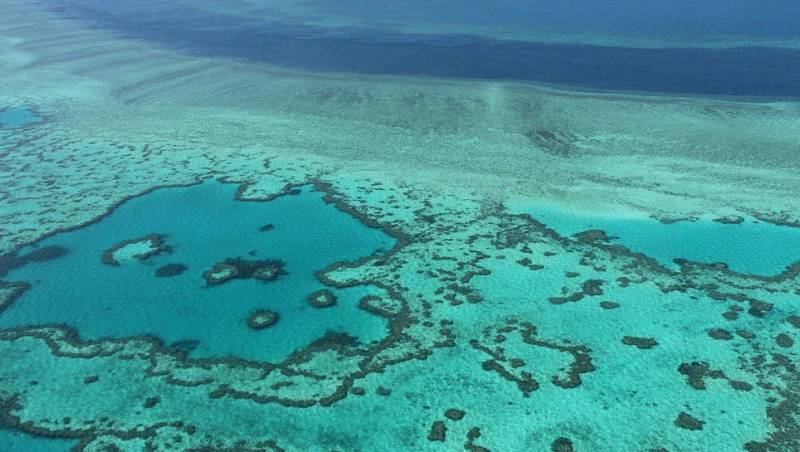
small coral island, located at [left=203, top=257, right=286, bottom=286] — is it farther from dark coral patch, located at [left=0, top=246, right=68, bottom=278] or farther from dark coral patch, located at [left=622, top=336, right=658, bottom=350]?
dark coral patch, located at [left=622, top=336, right=658, bottom=350]

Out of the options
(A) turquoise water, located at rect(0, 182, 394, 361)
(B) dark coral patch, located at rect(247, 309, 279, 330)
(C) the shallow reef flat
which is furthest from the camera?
(B) dark coral patch, located at rect(247, 309, 279, 330)

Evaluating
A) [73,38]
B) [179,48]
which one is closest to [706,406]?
[179,48]

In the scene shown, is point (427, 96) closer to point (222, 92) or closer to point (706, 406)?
point (222, 92)

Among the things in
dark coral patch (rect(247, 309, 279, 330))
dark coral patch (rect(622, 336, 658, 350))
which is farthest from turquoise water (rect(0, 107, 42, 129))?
dark coral patch (rect(622, 336, 658, 350))

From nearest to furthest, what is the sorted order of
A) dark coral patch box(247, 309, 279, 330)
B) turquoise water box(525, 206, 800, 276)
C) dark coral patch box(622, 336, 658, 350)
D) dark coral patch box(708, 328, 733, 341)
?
dark coral patch box(622, 336, 658, 350) → dark coral patch box(708, 328, 733, 341) → dark coral patch box(247, 309, 279, 330) → turquoise water box(525, 206, 800, 276)

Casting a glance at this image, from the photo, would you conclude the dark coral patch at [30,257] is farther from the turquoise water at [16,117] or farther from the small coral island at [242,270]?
the turquoise water at [16,117]

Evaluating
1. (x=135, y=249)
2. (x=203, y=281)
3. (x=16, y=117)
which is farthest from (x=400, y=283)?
(x=16, y=117)

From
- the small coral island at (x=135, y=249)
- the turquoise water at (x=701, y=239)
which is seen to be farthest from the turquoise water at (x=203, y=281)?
the turquoise water at (x=701, y=239)

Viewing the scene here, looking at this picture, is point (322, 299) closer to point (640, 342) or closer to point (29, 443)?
point (29, 443)
